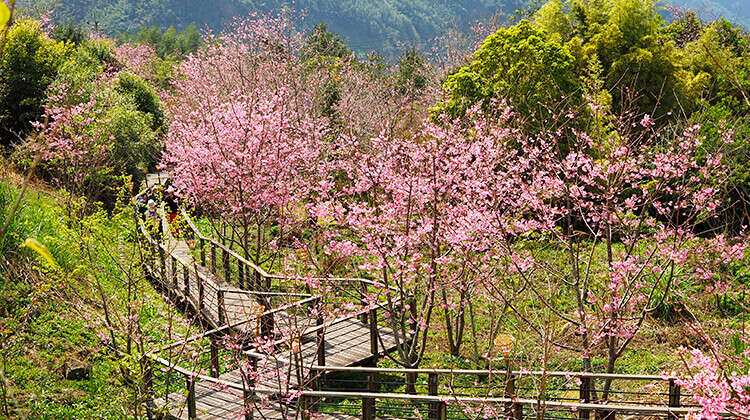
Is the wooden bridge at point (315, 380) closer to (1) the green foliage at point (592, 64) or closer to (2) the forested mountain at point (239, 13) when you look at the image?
(1) the green foliage at point (592, 64)

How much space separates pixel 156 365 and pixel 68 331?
123 inches

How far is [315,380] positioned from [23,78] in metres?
16.7

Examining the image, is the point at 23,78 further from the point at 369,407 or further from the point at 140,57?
the point at 140,57

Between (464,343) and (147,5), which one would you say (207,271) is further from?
(147,5)

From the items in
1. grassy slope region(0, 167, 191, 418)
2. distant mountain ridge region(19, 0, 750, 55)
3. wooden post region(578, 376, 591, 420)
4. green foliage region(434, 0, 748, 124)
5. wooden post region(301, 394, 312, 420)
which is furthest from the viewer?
distant mountain ridge region(19, 0, 750, 55)

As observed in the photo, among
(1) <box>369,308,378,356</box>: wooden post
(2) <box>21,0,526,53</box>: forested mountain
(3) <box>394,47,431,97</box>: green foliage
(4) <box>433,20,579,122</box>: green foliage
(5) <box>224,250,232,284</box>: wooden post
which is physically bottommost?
(1) <box>369,308,378,356</box>: wooden post

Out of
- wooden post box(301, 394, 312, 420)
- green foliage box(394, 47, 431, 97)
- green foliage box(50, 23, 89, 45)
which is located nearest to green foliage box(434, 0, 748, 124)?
wooden post box(301, 394, 312, 420)

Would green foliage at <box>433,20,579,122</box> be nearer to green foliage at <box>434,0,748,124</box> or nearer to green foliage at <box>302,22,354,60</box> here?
green foliage at <box>434,0,748,124</box>

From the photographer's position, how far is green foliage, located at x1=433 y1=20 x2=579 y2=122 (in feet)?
50.0

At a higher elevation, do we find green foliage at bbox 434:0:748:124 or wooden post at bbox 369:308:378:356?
green foliage at bbox 434:0:748:124

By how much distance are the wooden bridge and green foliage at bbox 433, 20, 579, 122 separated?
22.3 ft

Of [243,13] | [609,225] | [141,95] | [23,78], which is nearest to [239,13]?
[243,13]

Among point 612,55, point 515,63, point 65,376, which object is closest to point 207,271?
point 65,376

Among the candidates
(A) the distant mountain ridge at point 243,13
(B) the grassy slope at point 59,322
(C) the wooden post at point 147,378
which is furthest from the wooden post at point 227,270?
(A) the distant mountain ridge at point 243,13
